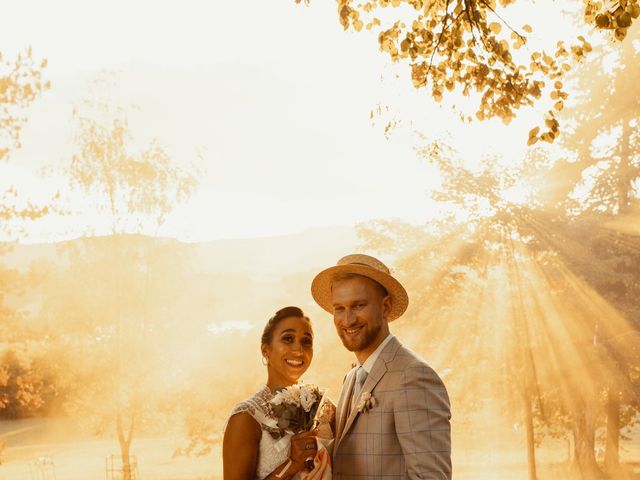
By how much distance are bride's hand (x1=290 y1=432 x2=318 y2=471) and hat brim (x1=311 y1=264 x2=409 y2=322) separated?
90 centimetres

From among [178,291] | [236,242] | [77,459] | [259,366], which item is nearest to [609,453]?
[259,366]

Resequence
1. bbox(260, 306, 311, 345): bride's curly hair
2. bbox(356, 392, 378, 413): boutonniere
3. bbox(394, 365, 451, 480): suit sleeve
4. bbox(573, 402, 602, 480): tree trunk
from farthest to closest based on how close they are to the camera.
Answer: bbox(573, 402, 602, 480): tree trunk
bbox(260, 306, 311, 345): bride's curly hair
bbox(356, 392, 378, 413): boutonniere
bbox(394, 365, 451, 480): suit sleeve

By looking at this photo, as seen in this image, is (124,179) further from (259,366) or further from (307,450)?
(307,450)

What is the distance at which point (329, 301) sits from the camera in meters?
5.08

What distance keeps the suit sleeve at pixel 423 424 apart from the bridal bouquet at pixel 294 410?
842 millimetres

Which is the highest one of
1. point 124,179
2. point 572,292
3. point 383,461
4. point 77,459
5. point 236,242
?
point 236,242

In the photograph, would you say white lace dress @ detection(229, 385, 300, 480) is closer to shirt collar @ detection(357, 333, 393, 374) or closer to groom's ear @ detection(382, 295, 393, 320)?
shirt collar @ detection(357, 333, 393, 374)

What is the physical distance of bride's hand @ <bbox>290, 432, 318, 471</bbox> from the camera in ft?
14.6

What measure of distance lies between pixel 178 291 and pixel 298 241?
87.7m

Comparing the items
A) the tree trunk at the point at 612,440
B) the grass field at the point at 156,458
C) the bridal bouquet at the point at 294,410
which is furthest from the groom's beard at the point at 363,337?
the tree trunk at the point at 612,440

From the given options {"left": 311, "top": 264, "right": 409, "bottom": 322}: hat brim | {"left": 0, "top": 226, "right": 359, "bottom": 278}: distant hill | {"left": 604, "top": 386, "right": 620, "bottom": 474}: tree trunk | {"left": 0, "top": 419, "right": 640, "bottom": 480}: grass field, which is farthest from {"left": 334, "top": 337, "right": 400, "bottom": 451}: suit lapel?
{"left": 0, "top": 226, "right": 359, "bottom": 278}: distant hill

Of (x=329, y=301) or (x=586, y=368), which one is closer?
(x=329, y=301)

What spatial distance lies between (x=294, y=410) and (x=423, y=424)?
3.35ft

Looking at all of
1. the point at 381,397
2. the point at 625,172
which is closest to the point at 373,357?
the point at 381,397
